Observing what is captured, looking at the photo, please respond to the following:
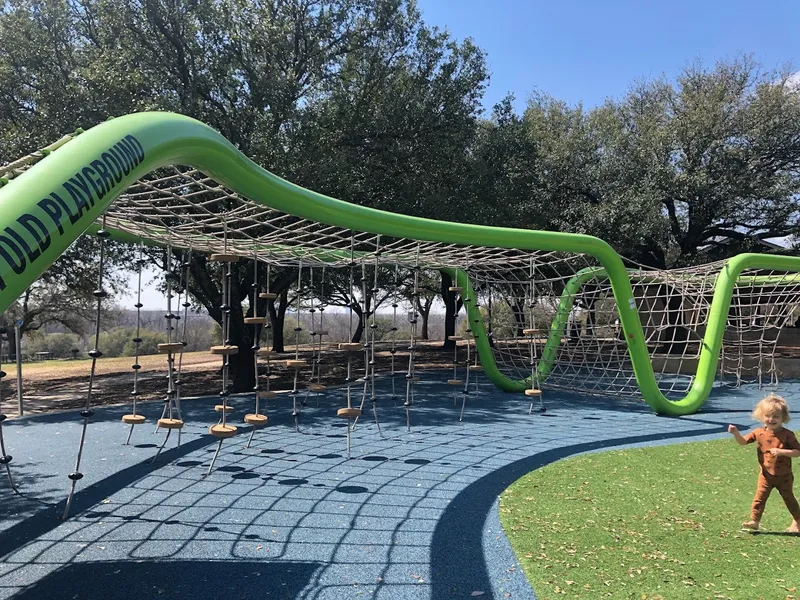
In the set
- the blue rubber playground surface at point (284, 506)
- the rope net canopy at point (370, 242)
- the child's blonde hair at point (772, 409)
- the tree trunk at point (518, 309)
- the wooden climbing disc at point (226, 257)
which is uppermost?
the rope net canopy at point (370, 242)

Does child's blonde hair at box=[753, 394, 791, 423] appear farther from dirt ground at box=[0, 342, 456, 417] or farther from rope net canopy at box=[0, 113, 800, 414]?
dirt ground at box=[0, 342, 456, 417]

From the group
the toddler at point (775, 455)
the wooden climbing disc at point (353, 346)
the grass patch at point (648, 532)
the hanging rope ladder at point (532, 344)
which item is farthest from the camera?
the hanging rope ladder at point (532, 344)

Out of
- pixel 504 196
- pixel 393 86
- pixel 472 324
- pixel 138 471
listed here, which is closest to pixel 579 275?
pixel 472 324

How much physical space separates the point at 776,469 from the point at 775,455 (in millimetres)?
113

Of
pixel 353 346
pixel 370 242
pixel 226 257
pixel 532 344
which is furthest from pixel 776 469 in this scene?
pixel 370 242

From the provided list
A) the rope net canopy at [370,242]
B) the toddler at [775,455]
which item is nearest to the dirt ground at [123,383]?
the rope net canopy at [370,242]

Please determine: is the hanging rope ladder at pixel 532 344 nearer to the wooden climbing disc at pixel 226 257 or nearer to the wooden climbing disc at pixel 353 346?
the wooden climbing disc at pixel 353 346

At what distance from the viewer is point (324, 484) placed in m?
5.64

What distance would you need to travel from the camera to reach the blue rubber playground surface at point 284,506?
11.7 feet

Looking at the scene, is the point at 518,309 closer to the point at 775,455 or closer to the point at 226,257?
the point at 226,257

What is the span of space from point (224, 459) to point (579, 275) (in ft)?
24.4

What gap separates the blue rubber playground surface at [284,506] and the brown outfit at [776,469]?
78.4 inches

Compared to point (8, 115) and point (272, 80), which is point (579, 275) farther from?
point (8, 115)

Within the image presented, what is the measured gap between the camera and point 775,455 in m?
4.17
